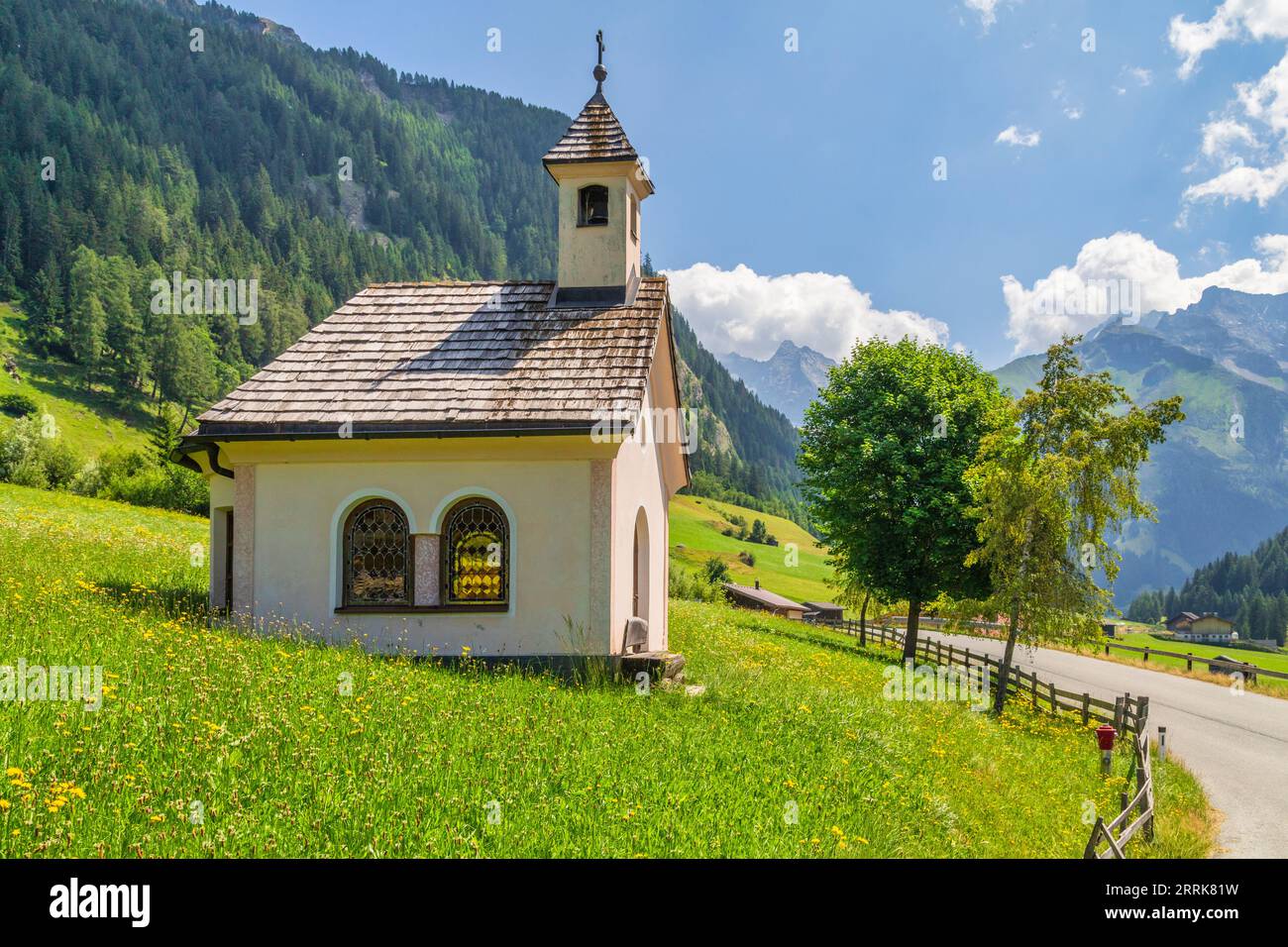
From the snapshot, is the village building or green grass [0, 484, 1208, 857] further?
the village building

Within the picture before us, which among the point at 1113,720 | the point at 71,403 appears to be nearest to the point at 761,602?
the point at 1113,720

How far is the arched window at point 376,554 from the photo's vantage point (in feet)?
43.5

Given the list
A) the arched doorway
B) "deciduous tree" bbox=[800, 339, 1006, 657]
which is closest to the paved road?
"deciduous tree" bbox=[800, 339, 1006, 657]

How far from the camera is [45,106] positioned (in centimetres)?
15675

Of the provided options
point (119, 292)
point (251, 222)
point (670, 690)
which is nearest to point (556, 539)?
point (670, 690)

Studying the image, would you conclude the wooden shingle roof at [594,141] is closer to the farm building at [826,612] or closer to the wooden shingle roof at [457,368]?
the wooden shingle roof at [457,368]

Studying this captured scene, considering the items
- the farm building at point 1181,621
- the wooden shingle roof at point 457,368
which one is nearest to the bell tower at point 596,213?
the wooden shingle roof at point 457,368

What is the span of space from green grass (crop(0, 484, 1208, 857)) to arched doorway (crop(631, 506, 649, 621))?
1438 millimetres

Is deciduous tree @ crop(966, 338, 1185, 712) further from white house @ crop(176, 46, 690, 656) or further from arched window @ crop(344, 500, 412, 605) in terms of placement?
arched window @ crop(344, 500, 412, 605)

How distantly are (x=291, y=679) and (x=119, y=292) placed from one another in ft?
406

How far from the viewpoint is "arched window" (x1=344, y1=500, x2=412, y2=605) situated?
13.3 m

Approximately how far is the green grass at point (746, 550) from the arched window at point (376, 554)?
6390cm
